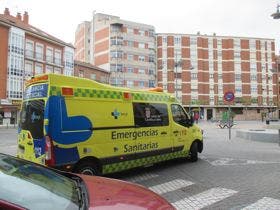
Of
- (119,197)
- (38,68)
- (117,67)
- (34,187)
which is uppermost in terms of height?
(117,67)

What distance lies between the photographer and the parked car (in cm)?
253

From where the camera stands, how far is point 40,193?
2740mm

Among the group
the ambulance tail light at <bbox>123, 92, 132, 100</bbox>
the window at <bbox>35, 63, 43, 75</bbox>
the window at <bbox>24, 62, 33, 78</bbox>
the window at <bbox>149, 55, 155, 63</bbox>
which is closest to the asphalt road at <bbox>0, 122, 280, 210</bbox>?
the ambulance tail light at <bbox>123, 92, 132, 100</bbox>

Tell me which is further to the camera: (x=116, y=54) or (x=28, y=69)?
(x=116, y=54)

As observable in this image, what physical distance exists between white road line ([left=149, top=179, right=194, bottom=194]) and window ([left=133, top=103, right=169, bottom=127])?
1645mm

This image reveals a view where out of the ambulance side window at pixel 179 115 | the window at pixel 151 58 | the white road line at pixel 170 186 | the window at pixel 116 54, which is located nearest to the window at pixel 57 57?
the window at pixel 116 54

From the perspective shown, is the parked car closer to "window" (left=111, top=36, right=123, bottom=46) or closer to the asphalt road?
the asphalt road

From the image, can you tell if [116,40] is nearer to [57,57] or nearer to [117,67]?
[117,67]

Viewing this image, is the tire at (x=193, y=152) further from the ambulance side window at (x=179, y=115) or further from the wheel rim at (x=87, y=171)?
the wheel rim at (x=87, y=171)

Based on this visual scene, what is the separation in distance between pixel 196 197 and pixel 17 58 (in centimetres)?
4522

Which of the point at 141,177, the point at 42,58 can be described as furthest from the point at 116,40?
the point at 141,177

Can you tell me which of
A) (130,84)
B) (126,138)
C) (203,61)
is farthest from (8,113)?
(203,61)

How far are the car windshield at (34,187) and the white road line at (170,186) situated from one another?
387cm

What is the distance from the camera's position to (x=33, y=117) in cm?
716
